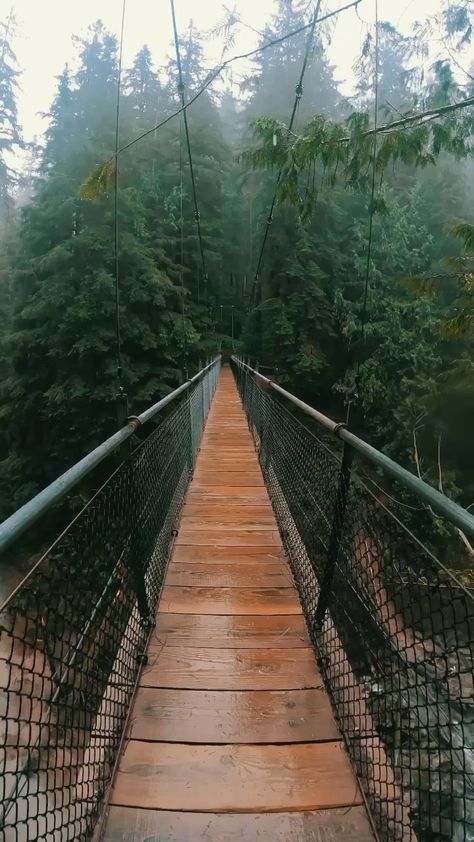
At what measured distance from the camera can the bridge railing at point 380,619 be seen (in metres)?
0.87

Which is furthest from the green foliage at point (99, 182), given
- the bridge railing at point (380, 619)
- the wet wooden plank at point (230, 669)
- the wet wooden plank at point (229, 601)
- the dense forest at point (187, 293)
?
the dense forest at point (187, 293)

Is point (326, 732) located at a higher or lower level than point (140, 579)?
lower

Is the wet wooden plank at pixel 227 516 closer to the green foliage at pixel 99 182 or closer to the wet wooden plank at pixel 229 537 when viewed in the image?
the wet wooden plank at pixel 229 537

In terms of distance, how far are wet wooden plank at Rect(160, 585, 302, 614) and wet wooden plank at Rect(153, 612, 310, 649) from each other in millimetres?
32

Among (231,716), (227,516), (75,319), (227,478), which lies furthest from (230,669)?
A: (75,319)

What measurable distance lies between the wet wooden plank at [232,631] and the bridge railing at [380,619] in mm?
73

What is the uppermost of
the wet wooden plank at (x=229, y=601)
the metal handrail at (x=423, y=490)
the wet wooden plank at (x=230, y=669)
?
the metal handrail at (x=423, y=490)

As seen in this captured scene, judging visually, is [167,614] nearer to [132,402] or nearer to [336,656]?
[336,656]

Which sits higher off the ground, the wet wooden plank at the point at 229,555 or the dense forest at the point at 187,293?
the dense forest at the point at 187,293

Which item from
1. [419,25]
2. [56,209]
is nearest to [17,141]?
[56,209]

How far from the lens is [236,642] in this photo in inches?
61.1

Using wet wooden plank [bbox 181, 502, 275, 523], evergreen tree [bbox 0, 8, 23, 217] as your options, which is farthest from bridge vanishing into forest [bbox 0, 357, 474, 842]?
evergreen tree [bbox 0, 8, 23, 217]

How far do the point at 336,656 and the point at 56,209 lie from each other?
464 inches

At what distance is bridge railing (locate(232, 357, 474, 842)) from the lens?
0.87 metres
